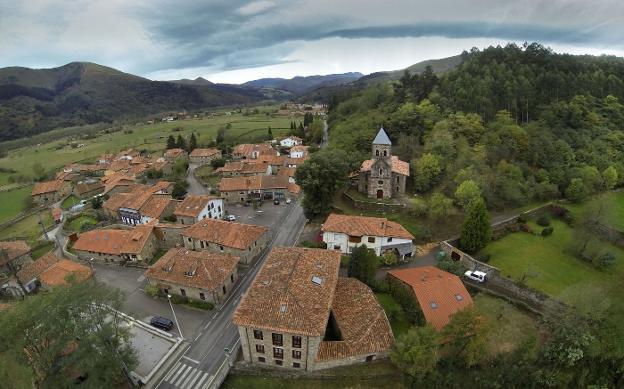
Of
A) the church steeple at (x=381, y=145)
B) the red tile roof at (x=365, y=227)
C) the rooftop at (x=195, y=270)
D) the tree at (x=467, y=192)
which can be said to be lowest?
the rooftop at (x=195, y=270)

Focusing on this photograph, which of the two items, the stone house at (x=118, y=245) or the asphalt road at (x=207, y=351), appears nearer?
the asphalt road at (x=207, y=351)

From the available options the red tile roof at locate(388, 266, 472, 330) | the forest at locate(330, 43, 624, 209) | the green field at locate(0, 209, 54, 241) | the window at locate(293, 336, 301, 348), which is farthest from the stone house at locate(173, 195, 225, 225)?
the red tile roof at locate(388, 266, 472, 330)

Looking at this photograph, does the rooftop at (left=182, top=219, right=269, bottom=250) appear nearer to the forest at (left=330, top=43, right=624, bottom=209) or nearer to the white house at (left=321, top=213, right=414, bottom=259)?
the white house at (left=321, top=213, right=414, bottom=259)

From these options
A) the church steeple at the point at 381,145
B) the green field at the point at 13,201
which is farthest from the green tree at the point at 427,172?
the green field at the point at 13,201

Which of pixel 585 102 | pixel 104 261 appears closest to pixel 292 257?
pixel 104 261

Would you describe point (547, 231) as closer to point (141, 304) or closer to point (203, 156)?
point (141, 304)

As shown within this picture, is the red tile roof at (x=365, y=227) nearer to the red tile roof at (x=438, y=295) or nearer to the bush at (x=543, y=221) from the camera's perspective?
the red tile roof at (x=438, y=295)

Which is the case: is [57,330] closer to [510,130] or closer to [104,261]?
[104,261]
